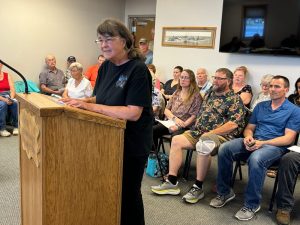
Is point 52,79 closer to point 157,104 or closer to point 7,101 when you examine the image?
point 7,101

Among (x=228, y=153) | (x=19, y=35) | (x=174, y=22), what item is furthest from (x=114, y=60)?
(x=19, y=35)

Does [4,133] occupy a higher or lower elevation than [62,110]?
lower

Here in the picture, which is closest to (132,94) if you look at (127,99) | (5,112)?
(127,99)

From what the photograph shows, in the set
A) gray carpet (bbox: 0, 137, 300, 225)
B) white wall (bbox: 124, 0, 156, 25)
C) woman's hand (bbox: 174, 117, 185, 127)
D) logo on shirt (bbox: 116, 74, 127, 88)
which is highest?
white wall (bbox: 124, 0, 156, 25)

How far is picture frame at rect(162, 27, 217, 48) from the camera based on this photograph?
484cm

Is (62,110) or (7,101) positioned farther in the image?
(7,101)

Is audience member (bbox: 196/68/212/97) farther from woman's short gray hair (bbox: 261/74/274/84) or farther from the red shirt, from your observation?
the red shirt

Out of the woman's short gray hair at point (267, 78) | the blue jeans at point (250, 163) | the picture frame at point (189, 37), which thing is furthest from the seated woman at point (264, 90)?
the blue jeans at point (250, 163)

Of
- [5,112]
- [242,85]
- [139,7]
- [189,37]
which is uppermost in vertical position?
[139,7]

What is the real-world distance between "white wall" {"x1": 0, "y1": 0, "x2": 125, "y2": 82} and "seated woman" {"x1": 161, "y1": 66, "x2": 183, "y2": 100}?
2193mm

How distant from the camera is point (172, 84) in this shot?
5.12 m

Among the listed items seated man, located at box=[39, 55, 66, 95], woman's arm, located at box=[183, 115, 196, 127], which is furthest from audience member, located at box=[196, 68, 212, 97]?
seated man, located at box=[39, 55, 66, 95]

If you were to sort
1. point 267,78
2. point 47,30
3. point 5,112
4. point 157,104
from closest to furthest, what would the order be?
point 157,104 < point 267,78 < point 5,112 < point 47,30

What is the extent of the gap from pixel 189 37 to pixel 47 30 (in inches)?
104
